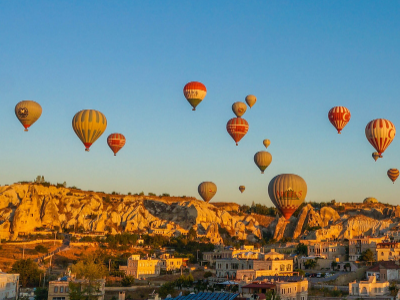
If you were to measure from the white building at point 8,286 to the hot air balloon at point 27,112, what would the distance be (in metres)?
20.1

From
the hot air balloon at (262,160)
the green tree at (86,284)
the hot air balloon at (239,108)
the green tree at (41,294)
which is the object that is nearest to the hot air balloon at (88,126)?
the green tree at (86,284)

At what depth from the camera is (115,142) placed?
8931 centimetres

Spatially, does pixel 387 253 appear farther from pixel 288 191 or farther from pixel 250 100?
pixel 250 100

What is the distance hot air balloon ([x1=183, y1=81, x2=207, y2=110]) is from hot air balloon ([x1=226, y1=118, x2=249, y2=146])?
913cm

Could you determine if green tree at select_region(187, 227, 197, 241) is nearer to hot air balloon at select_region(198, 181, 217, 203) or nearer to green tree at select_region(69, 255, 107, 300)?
hot air balloon at select_region(198, 181, 217, 203)

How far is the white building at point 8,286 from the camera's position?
196 ft

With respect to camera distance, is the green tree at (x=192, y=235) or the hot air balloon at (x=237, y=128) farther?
the green tree at (x=192, y=235)

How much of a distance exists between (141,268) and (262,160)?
25867 millimetres

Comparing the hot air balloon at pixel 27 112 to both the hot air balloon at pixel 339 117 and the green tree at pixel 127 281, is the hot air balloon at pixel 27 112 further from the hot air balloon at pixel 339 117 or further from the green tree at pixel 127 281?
the hot air balloon at pixel 339 117

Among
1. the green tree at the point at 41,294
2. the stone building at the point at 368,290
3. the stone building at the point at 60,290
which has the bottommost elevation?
the green tree at the point at 41,294

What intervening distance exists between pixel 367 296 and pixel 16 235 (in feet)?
216

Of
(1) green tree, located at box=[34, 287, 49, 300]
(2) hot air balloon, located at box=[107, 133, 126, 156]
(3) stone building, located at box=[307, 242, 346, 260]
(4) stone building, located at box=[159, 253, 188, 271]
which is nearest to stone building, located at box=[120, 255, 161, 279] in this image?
(4) stone building, located at box=[159, 253, 188, 271]

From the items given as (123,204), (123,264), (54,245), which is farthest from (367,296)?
(123,204)

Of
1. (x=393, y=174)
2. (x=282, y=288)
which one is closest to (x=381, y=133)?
(x=282, y=288)
